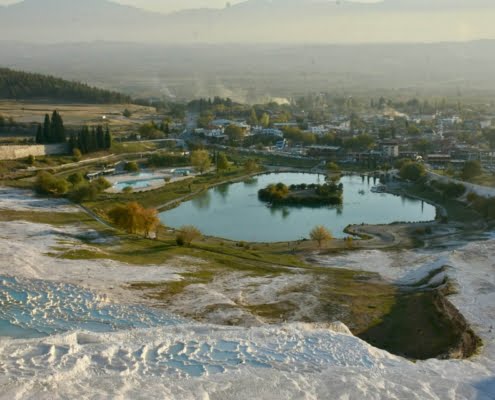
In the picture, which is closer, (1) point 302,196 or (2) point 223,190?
(1) point 302,196

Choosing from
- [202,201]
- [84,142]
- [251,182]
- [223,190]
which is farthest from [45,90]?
[202,201]

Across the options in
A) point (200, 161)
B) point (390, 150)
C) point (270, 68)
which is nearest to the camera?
point (200, 161)

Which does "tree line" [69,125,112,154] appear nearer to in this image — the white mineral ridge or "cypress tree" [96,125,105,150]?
"cypress tree" [96,125,105,150]

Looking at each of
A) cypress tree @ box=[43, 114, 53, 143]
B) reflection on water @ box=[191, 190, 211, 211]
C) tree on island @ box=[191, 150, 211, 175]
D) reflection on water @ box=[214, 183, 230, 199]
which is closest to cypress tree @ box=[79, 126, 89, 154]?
cypress tree @ box=[43, 114, 53, 143]

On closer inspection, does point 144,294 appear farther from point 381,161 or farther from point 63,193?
point 381,161

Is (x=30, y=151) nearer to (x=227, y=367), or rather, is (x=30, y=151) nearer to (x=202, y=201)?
(x=202, y=201)

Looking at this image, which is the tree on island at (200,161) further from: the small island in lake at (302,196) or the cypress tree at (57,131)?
the cypress tree at (57,131)

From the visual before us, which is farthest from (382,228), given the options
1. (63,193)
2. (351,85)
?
(351,85)
